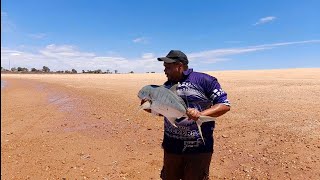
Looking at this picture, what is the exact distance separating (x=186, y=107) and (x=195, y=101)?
30 cm

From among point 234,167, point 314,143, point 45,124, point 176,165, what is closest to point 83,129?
point 45,124

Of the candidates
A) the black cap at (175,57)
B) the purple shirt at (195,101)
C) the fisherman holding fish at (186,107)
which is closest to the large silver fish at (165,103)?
the fisherman holding fish at (186,107)

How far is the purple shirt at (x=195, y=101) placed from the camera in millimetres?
4332

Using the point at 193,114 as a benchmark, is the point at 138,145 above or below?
below

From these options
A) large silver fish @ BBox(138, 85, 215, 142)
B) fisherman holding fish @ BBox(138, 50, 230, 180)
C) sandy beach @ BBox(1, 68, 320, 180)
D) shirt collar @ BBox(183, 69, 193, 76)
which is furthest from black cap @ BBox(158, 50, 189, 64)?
sandy beach @ BBox(1, 68, 320, 180)

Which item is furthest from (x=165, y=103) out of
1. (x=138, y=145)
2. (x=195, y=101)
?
(x=138, y=145)

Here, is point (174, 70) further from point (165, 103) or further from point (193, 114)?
point (193, 114)

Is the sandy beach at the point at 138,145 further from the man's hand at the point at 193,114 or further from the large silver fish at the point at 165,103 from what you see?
the man's hand at the point at 193,114

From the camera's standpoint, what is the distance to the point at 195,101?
14.3 ft

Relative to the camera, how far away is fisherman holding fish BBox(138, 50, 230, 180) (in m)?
4.12

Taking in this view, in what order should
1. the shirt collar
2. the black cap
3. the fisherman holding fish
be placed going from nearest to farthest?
the fisherman holding fish < the black cap < the shirt collar

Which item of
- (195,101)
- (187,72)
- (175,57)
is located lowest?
(195,101)

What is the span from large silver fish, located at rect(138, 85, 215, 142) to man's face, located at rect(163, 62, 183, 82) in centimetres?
24

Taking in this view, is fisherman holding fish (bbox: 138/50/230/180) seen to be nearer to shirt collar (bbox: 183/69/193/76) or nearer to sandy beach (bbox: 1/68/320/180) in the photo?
shirt collar (bbox: 183/69/193/76)
